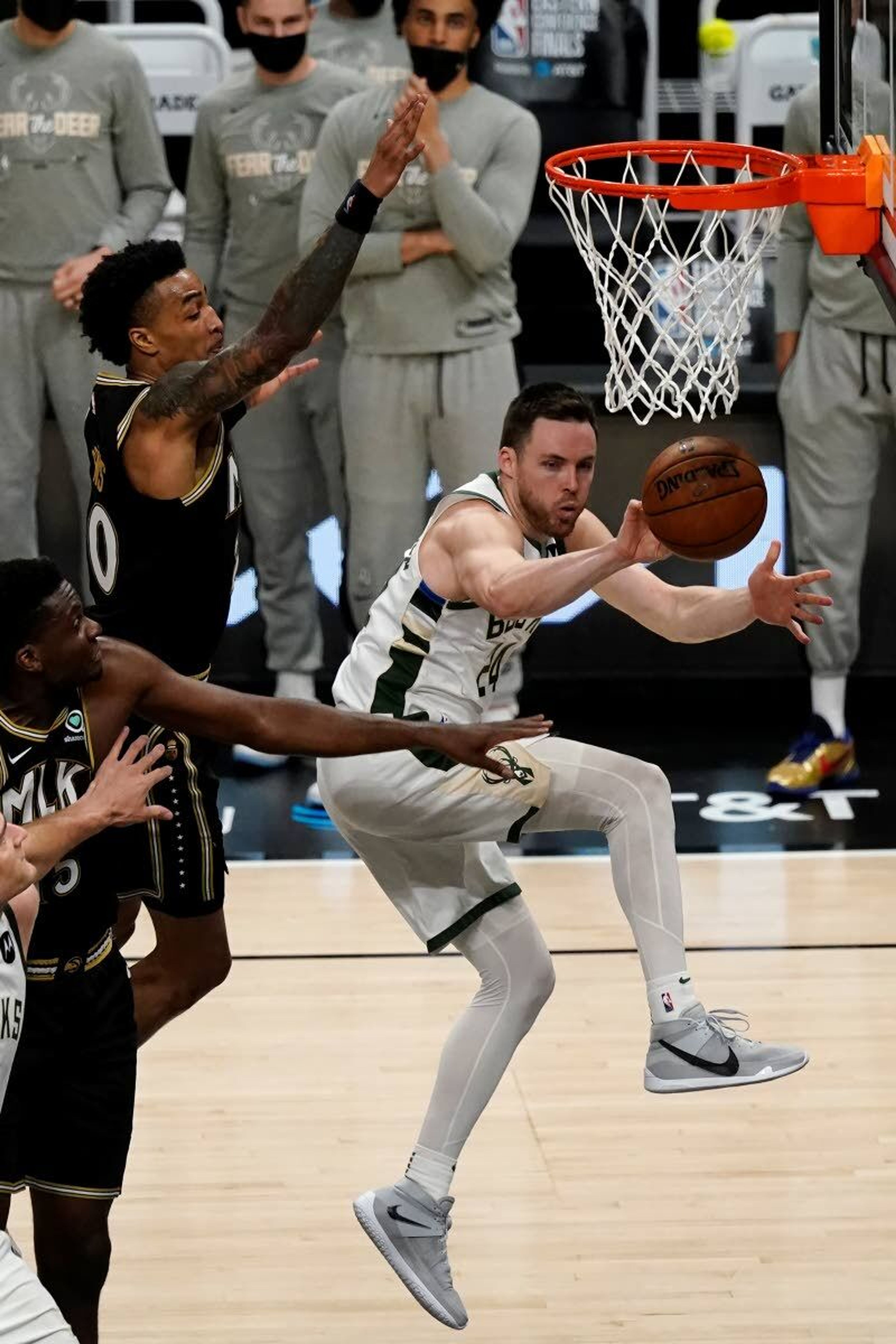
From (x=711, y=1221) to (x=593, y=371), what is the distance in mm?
4836

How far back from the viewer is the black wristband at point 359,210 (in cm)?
409

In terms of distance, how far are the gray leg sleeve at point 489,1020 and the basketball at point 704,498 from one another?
2.78 feet

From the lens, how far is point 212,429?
14.7ft

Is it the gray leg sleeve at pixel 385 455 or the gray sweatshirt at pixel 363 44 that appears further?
the gray sweatshirt at pixel 363 44

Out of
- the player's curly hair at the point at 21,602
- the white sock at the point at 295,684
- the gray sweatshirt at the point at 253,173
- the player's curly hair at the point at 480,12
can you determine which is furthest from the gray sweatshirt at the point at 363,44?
the player's curly hair at the point at 21,602

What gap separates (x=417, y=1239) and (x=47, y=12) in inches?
209

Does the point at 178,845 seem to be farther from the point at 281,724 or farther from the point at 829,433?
the point at 829,433

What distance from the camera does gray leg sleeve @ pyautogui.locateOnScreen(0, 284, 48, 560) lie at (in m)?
7.93

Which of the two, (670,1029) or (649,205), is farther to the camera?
(649,205)

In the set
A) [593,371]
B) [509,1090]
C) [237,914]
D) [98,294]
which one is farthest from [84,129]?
[509,1090]

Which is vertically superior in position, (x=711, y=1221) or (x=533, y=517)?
(x=533, y=517)

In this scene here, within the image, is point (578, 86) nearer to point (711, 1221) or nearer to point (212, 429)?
point (212, 429)

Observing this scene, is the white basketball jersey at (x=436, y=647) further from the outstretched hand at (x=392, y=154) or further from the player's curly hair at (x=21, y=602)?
the player's curly hair at (x=21, y=602)

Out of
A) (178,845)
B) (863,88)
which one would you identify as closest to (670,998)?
(178,845)
